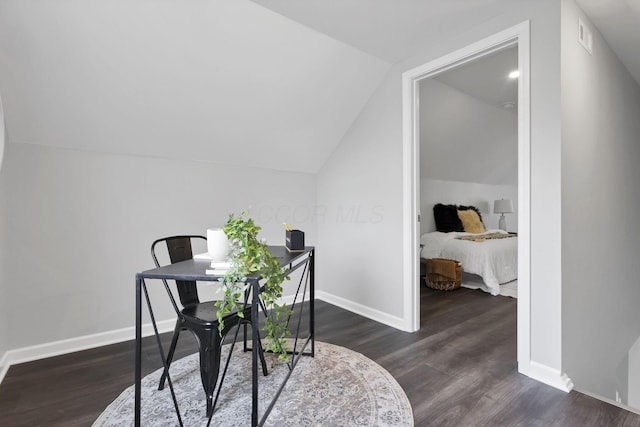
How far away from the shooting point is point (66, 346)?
2.36 meters

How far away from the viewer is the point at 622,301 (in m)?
2.87

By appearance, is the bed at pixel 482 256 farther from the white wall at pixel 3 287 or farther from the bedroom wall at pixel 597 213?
the white wall at pixel 3 287

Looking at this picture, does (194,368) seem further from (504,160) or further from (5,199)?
(504,160)

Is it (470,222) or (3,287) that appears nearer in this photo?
(3,287)

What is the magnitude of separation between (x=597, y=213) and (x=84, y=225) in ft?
12.6

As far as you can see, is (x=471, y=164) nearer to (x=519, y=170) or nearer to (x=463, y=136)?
(x=463, y=136)

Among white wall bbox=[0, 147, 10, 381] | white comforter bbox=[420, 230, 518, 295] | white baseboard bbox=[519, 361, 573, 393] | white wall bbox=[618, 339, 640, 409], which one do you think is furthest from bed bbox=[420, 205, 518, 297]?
white wall bbox=[0, 147, 10, 381]

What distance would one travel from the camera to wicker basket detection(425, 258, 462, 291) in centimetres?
411

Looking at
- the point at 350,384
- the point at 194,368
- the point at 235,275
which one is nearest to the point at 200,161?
the point at 194,368

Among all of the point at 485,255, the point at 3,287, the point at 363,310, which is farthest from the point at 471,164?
the point at 3,287

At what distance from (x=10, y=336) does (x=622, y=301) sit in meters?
4.81

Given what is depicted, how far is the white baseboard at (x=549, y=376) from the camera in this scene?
1897 millimetres

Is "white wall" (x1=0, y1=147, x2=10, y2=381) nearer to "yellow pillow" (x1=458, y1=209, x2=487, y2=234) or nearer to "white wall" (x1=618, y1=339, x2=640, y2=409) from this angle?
"white wall" (x1=618, y1=339, x2=640, y2=409)

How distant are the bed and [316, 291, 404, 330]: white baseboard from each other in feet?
5.74
